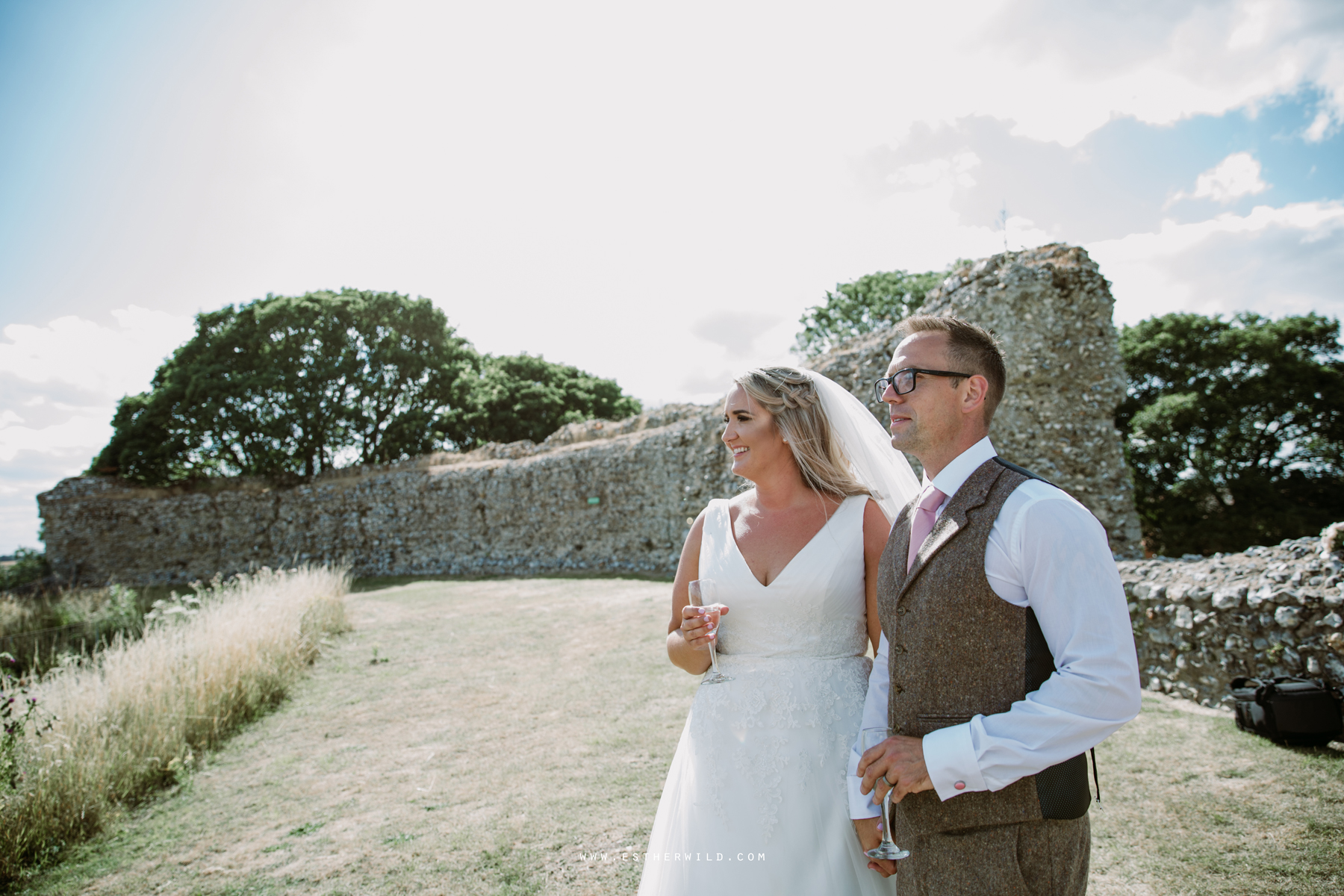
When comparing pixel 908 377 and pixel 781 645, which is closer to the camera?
pixel 908 377

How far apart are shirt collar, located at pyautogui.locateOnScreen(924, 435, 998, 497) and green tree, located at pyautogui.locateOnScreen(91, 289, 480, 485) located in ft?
89.5

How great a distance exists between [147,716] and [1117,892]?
6686 mm

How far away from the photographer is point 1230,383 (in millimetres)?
17438

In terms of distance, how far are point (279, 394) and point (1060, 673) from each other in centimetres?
2823

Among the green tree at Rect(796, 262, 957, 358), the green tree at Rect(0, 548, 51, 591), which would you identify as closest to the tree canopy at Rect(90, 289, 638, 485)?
the green tree at Rect(0, 548, 51, 591)

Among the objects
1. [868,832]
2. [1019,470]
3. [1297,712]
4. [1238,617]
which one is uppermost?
[1019,470]

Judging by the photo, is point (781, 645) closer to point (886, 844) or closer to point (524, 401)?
point (886, 844)

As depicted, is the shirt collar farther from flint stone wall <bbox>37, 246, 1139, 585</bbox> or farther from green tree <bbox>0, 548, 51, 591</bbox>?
green tree <bbox>0, 548, 51, 591</bbox>

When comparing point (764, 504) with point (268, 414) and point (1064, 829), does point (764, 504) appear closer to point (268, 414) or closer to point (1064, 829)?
point (1064, 829)

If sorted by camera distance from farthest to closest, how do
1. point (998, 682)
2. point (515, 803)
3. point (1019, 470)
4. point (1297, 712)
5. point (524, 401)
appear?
1. point (524, 401)
2. point (515, 803)
3. point (1297, 712)
4. point (1019, 470)
5. point (998, 682)

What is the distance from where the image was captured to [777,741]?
2.17 m

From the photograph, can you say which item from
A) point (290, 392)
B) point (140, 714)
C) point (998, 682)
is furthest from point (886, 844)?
point (290, 392)

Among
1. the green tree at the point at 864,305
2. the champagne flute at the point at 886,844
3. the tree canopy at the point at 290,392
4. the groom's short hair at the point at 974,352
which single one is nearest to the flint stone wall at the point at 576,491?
the tree canopy at the point at 290,392

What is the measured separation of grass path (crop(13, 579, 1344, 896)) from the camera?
123 inches
